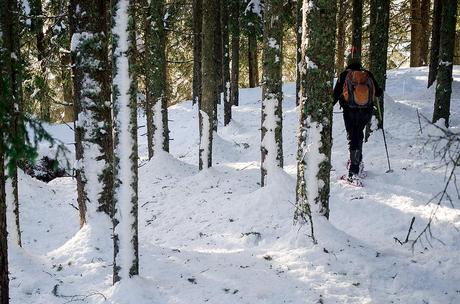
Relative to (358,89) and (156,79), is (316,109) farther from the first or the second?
(156,79)

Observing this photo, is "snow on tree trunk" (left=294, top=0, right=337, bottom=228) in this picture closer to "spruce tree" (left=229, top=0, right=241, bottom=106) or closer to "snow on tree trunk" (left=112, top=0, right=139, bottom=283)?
"snow on tree trunk" (left=112, top=0, right=139, bottom=283)

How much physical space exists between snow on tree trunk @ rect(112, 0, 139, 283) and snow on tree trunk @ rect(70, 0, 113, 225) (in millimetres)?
1810

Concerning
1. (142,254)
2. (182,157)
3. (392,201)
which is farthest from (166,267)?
(182,157)

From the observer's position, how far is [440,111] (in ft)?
39.5

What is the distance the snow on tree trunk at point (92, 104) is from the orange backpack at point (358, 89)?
4.67 meters

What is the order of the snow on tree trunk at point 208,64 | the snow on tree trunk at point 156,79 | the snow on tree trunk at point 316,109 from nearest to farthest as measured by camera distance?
the snow on tree trunk at point 316,109
the snow on tree trunk at point 208,64
the snow on tree trunk at point 156,79

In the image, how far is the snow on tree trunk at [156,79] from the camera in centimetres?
1355

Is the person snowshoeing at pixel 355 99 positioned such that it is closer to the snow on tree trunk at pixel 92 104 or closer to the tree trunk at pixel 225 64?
the snow on tree trunk at pixel 92 104

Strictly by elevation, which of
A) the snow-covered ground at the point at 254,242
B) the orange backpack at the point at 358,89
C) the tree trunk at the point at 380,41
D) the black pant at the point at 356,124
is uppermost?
the tree trunk at the point at 380,41

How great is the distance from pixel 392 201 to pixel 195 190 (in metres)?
5.21

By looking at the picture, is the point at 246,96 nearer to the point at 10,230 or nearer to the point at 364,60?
the point at 364,60

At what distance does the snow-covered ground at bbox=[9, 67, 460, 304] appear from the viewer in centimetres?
522

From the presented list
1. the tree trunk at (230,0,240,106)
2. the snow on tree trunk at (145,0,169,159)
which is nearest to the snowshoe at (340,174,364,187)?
the snow on tree trunk at (145,0,169,159)

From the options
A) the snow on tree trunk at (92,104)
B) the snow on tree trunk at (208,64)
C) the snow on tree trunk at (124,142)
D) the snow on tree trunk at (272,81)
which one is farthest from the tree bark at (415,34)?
the snow on tree trunk at (124,142)
